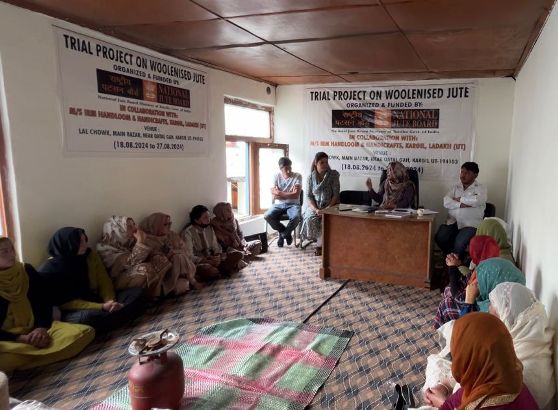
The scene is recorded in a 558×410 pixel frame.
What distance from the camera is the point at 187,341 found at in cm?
308

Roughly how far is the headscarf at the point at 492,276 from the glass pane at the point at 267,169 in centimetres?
443

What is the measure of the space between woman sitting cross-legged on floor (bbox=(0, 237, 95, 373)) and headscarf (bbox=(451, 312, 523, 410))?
2447 mm

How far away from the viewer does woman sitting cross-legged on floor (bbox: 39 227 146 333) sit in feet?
10.3

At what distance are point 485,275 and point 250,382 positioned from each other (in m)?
1.54

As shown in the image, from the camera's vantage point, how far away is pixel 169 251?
4078 millimetres

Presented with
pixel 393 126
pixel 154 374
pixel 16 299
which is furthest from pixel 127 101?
pixel 393 126

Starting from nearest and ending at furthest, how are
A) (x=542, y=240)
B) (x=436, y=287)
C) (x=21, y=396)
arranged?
1. (x=21, y=396)
2. (x=542, y=240)
3. (x=436, y=287)

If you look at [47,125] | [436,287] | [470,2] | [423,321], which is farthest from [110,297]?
[470,2]

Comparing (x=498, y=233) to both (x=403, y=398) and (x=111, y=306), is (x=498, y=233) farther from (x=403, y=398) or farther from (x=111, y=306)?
(x=111, y=306)

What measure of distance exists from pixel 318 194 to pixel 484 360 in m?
4.25

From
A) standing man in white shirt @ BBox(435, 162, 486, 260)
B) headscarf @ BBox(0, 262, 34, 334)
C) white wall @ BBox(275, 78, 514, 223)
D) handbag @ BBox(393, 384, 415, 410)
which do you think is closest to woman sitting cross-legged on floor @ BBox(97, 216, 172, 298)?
headscarf @ BBox(0, 262, 34, 334)

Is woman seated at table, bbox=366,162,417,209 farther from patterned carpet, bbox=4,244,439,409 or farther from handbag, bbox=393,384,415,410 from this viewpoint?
handbag, bbox=393,384,415,410

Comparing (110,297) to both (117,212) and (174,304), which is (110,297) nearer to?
(174,304)

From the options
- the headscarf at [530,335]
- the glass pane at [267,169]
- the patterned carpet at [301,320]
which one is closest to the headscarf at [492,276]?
the headscarf at [530,335]
